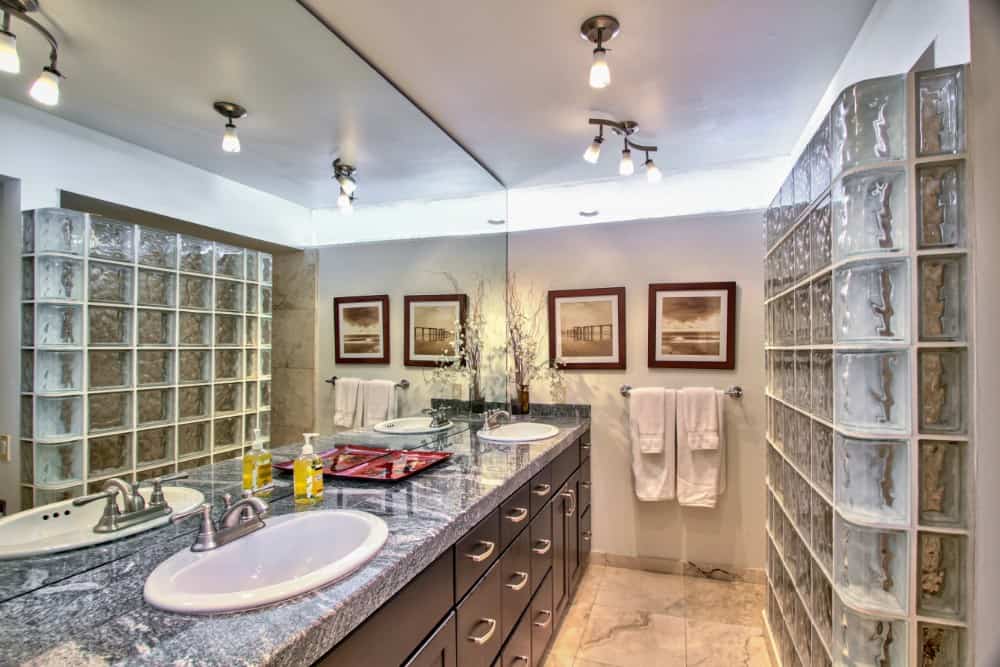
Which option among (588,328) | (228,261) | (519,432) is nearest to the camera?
(228,261)

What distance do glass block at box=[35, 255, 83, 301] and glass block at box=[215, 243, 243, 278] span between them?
0.32 m

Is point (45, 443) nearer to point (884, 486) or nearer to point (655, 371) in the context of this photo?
point (884, 486)

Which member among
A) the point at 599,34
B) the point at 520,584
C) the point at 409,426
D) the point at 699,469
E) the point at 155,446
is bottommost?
the point at 520,584

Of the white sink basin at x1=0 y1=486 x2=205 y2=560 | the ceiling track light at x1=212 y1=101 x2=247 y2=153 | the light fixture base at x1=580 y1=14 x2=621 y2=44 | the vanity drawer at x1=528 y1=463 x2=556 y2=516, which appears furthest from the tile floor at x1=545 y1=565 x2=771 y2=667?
the light fixture base at x1=580 y1=14 x2=621 y2=44

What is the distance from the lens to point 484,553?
4.84 ft

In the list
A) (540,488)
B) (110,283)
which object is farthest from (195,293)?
(540,488)

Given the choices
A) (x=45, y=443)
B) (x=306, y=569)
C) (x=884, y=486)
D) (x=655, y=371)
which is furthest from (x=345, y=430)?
(x=655, y=371)

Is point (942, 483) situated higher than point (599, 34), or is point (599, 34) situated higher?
point (599, 34)

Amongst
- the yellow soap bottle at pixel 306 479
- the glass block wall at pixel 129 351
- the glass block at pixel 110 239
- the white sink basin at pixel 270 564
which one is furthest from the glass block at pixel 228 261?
the white sink basin at pixel 270 564

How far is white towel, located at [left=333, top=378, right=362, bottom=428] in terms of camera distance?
71.2 inches

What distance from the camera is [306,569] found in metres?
1.19

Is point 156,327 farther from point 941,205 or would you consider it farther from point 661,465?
point 661,465

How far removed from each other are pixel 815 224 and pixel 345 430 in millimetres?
1662

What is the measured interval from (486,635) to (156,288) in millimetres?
1262
